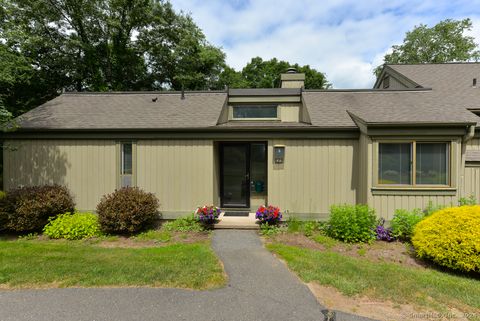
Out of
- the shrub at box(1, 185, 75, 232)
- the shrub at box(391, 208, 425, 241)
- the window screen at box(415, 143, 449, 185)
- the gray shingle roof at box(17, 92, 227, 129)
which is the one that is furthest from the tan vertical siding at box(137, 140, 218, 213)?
the window screen at box(415, 143, 449, 185)

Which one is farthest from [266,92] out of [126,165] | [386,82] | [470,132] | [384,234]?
[386,82]

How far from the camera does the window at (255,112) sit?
10.5 m

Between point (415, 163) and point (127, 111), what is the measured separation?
982 cm

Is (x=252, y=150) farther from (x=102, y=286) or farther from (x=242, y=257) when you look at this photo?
→ (x=102, y=286)

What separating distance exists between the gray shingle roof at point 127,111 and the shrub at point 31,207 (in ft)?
7.45

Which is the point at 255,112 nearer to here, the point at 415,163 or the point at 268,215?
the point at 268,215

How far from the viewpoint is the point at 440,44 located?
81.5 feet

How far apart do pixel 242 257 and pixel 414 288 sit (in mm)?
3119

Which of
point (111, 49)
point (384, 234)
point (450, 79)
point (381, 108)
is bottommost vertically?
point (384, 234)

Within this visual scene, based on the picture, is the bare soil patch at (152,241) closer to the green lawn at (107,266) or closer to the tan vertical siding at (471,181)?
the green lawn at (107,266)

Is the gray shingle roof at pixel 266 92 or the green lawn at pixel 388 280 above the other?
the gray shingle roof at pixel 266 92

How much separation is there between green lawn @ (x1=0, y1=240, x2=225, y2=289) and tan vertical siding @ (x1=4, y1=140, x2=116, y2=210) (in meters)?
2.30

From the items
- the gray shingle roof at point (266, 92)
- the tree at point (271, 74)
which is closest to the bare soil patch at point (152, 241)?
the gray shingle roof at point (266, 92)

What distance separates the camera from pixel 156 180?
26.1ft
